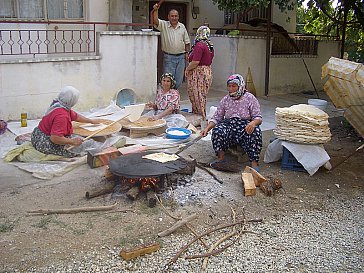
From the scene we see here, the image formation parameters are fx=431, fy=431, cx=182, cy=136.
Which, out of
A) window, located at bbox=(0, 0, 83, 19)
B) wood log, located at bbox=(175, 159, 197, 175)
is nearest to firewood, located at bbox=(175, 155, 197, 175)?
wood log, located at bbox=(175, 159, 197, 175)

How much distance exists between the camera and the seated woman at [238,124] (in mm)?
5285

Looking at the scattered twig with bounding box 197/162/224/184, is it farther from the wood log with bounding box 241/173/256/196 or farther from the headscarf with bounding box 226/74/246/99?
the headscarf with bounding box 226/74/246/99

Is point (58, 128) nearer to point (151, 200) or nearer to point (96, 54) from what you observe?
point (151, 200)

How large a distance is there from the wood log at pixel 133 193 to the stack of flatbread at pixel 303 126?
2.05m

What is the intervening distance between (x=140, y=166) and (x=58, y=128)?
4.03ft

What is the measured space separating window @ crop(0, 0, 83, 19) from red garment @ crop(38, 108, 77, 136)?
3848 millimetres

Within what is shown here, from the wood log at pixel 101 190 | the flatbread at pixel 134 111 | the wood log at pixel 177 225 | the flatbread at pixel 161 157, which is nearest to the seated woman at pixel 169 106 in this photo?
the flatbread at pixel 134 111

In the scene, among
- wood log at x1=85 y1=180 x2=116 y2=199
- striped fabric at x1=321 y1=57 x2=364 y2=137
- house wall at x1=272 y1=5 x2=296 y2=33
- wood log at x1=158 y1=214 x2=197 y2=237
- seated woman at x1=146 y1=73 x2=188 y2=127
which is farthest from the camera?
house wall at x1=272 y1=5 x2=296 y2=33

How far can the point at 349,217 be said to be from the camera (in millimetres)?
4363

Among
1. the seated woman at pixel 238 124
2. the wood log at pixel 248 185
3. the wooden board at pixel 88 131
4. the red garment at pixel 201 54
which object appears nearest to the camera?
the wood log at pixel 248 185

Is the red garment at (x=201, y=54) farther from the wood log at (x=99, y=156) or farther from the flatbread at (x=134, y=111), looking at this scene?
the wood log at (x=99, y=156)

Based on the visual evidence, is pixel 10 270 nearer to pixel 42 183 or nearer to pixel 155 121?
pixel 42 183

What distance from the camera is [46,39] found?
8.12 meters

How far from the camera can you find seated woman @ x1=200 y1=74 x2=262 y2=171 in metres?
5.29
